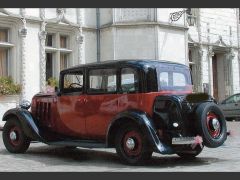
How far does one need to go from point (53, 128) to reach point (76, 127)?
73cm

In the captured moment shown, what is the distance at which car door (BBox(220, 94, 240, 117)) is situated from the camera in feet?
71.9

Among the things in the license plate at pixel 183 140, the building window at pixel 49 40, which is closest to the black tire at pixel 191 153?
the license plate at pixel 183 140

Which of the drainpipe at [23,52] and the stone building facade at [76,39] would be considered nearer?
the drainpipe at [23,52]

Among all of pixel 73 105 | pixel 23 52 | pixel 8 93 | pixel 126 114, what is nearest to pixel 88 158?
pixel 73 105

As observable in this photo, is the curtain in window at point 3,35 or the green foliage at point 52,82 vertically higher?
the curtain in window at point 3,35

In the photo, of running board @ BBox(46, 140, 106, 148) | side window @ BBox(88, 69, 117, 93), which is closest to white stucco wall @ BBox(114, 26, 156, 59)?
side window @ BBox(88, 69, 117, 93)

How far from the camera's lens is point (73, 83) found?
9.65m

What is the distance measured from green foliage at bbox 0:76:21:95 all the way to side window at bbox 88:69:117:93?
8.31 meters

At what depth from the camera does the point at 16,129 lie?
396 inches

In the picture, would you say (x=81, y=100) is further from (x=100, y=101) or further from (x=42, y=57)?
(x=42, y=57)

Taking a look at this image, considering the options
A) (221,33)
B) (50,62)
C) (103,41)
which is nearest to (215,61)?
(221,33)

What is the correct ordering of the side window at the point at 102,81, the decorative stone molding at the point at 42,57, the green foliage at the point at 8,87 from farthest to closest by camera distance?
the decorative stone molding at the point at 42,57 < the green foliage at the point at 8,87 < the side window at the point at 102,81

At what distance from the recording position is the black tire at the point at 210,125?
8039mm

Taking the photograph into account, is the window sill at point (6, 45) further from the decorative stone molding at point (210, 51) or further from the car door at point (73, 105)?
the decorative stone molding at point (210, 51)
